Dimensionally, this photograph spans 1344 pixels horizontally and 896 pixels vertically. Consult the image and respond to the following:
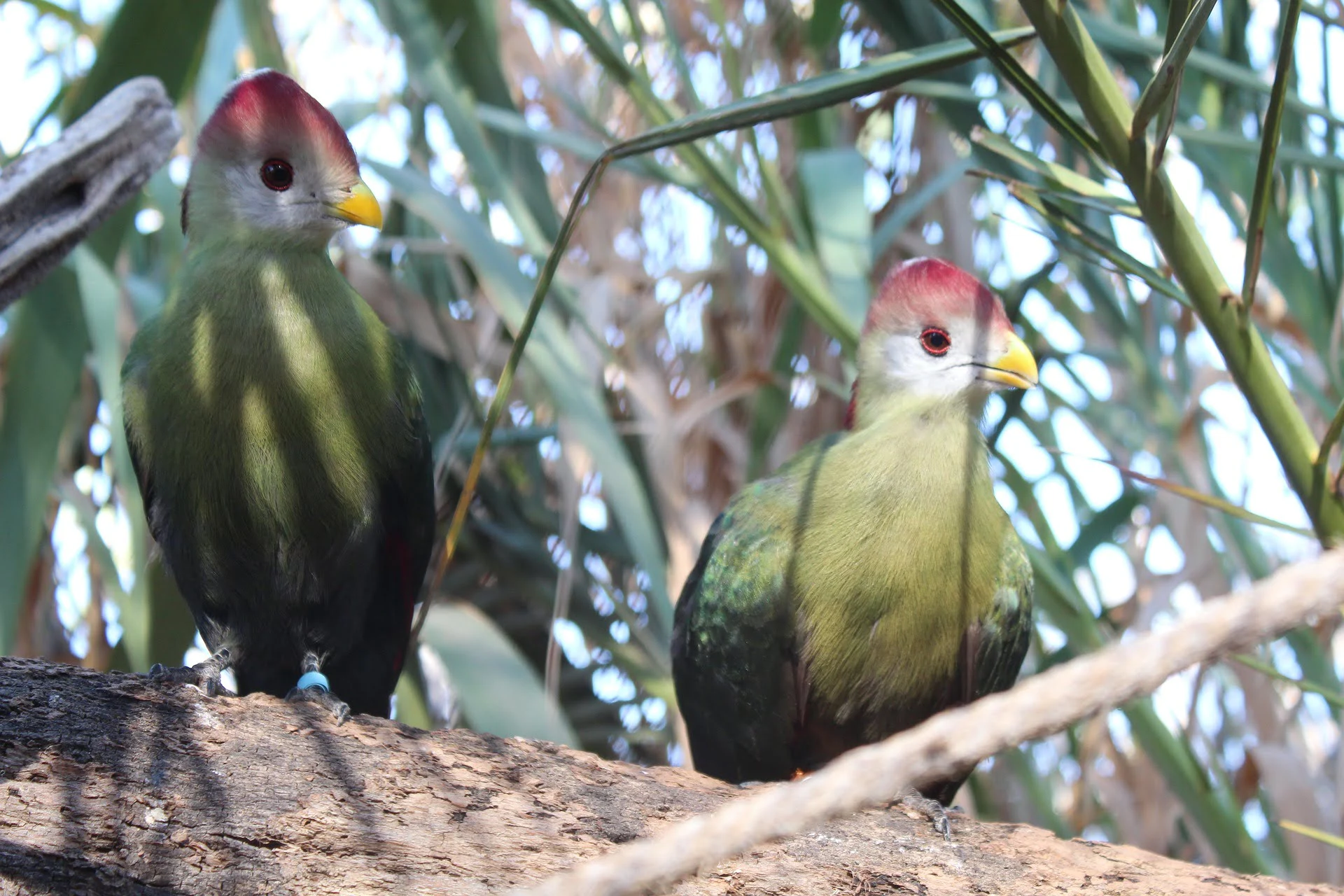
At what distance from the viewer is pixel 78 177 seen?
2076 millimetres

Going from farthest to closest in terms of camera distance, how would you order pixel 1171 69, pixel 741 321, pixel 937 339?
pixel 741 321 < pixel 937 339 < pixel 1171 69

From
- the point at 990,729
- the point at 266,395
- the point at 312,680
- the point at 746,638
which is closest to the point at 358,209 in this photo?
the point at 266,395

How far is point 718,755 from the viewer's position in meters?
2.44

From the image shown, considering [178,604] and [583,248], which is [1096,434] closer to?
[583,248]

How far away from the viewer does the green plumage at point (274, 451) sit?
203 cm

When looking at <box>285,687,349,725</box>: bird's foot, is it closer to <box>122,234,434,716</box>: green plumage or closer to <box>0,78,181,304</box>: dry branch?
<box>122,234,434,716</box>: green plumage

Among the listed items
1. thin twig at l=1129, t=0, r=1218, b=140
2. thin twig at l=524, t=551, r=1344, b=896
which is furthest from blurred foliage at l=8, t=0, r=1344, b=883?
thin twig at l=524, t=551, r=1344, b=896

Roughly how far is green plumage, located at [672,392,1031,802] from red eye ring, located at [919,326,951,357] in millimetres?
99

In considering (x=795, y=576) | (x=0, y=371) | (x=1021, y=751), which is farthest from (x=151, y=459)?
(x=1021, y=751)

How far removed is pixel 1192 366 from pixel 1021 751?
1405mm

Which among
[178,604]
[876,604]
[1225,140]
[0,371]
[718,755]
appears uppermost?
[0,371]

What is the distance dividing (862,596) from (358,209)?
3.80ft

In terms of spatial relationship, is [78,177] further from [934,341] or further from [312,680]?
[934,341]

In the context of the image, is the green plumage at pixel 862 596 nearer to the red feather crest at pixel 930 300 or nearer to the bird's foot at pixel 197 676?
the red feather crest at pixel 930 300
